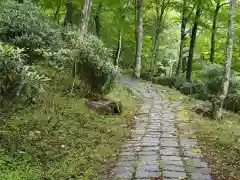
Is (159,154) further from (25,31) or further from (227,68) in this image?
(25,31)

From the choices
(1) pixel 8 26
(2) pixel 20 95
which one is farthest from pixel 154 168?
(1) pixel 8 26

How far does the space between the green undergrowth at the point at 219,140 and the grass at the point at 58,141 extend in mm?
1724

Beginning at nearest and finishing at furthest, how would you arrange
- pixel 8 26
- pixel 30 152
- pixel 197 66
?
pixel 30 152 → pixel 8 26 → pixel 197 66

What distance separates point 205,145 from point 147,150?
4.29ft

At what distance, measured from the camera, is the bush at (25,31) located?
891 centimetres

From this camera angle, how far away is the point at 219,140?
704cm

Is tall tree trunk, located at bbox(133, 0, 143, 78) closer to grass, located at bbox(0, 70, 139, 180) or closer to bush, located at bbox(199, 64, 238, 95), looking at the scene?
bush, located at bbox(199, 64, 238, 95)

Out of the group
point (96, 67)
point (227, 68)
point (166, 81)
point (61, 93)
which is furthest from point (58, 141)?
point (166, 81)

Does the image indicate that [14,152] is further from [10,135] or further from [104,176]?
[104,176]

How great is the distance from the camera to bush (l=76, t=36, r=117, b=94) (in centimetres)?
886

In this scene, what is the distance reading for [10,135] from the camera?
209 inches

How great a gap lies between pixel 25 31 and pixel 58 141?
4.39m

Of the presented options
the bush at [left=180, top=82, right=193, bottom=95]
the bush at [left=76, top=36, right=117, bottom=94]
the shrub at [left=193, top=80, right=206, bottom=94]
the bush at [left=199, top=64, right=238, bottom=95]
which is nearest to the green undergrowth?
the bush at [left=199, top=64, right=238, bottom=95]

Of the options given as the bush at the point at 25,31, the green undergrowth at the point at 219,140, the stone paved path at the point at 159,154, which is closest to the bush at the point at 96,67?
the bush at the point at 25,31
